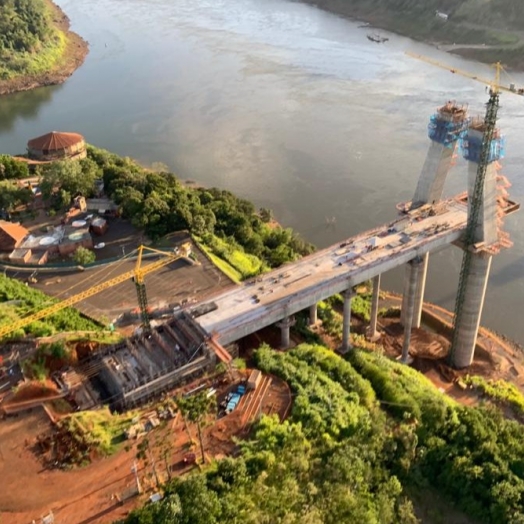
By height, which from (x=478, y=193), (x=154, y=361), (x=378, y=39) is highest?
(x=378, y=39)

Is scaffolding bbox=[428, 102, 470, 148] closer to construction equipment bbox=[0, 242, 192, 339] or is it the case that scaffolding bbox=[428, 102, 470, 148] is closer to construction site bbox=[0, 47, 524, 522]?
construction site bbox=[0, 47, 524, 522]

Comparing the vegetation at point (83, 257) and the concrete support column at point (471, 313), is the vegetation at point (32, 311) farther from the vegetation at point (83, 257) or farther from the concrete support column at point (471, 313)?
the concrete support column at point (471, 313)

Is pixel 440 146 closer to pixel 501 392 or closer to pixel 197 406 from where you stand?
pixel 501 392

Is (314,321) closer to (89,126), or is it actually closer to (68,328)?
(68,328)

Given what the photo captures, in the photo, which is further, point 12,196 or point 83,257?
point 12,196

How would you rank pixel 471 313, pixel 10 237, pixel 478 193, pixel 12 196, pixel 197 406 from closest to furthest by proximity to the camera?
pixel 197 406
pixel 478 193
pixel 471 313
pixel 10 237
pixel 12 196

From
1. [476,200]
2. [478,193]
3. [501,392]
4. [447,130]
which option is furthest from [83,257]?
[501,392]

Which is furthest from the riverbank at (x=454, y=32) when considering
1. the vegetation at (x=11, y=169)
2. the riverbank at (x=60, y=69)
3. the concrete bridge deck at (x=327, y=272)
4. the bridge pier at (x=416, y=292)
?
the vegetation at (x=11, y=169)
